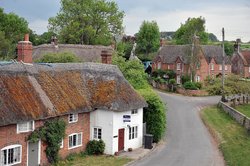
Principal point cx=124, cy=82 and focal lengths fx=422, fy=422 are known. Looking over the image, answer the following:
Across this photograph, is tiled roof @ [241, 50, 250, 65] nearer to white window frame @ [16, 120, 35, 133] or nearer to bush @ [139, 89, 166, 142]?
bush @ [139, 89, 166, 142]

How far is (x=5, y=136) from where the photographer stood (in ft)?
87.2

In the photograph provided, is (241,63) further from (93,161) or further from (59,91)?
(93,161)

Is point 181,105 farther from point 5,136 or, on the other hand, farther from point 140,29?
point 140,29

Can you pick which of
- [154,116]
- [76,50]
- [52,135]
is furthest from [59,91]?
[76,50]

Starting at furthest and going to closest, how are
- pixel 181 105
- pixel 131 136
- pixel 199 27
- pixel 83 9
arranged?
pixel 199 27 → pixel 83 9 → pixel 181 105 → pixel 131 136

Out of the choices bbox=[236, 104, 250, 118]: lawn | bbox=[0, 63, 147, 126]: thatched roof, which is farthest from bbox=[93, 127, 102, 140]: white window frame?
bbox=[236, 104, 250, 118]: lawn

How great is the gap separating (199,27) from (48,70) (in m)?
73.8

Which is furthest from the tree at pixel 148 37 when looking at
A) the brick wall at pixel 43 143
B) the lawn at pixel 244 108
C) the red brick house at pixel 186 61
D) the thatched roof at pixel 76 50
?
the brick wall at pixel 43 143

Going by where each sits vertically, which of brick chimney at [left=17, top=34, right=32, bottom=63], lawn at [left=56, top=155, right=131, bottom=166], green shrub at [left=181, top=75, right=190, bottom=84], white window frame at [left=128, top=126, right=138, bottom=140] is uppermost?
brick chimney at [left=17, top=34, right=32, bottom=63]

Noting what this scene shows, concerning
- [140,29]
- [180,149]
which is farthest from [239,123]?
[140,29]

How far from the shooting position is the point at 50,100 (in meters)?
31.1

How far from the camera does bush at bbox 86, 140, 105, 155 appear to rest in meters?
34.2

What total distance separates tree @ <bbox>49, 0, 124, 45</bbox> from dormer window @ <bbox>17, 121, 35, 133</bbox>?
163ft

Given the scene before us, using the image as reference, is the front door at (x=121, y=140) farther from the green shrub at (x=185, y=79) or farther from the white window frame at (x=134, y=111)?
the green shrub at (x=185, y=79)
